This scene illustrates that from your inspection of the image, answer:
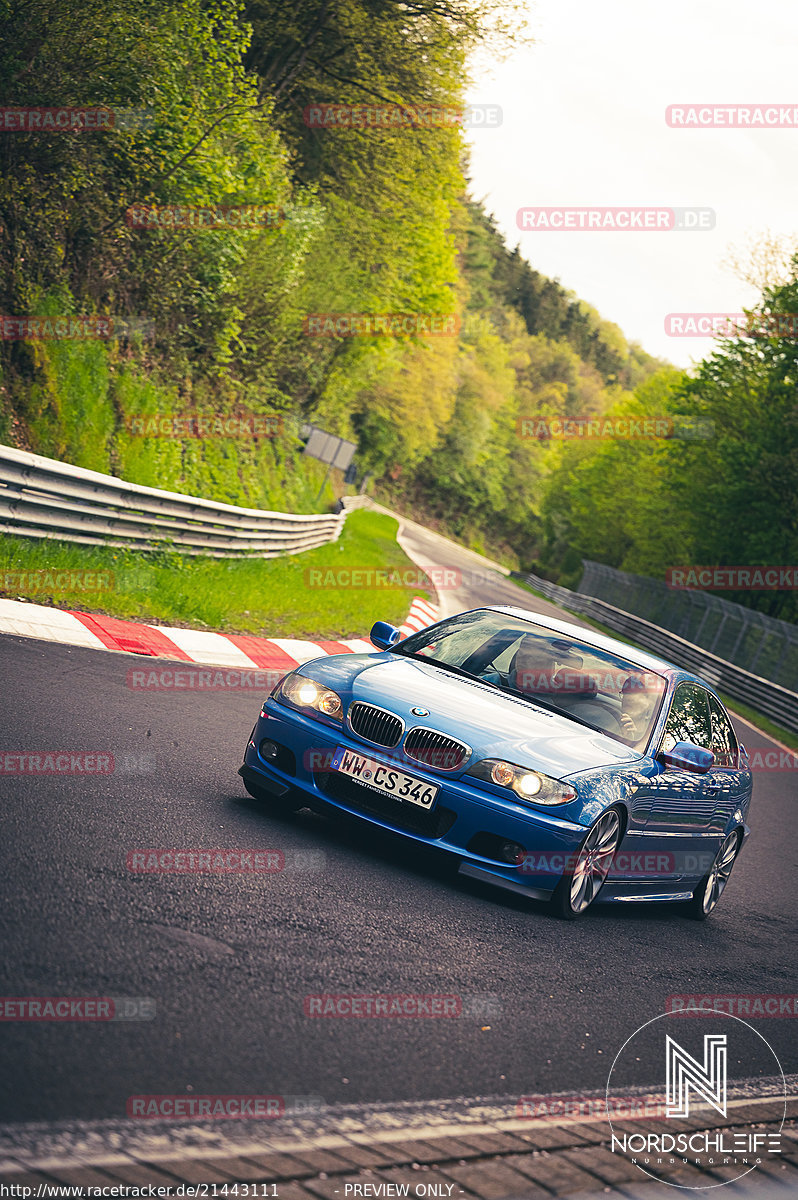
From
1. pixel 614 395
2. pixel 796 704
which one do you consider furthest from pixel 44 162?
pixel 614 395

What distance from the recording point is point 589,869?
630 centimetres

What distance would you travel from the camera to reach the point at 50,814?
17.6ft

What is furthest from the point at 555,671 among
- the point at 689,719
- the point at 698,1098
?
the point at 698,1098

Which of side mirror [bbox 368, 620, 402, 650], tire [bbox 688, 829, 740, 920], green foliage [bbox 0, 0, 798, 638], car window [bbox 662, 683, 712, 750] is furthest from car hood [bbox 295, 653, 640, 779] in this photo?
green foliage [bbox 0, 0, 798, 638]

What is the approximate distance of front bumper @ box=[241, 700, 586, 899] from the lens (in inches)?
232

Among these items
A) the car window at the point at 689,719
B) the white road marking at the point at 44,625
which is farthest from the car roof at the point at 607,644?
the white road marking at the point at 44,625

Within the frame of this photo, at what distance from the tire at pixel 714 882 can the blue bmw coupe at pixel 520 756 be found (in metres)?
0.02

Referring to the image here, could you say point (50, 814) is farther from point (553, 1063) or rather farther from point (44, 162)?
point (44, 162)

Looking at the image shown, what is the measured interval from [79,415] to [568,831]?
11275 millimetres

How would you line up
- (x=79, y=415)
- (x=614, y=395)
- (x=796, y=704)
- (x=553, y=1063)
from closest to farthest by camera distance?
(x=553, y=1063), (x=79, y=415), (x=796, y=704), (x=614, y=395)

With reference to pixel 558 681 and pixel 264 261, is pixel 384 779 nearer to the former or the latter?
pixel 558 681

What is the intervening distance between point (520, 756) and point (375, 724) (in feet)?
2.50

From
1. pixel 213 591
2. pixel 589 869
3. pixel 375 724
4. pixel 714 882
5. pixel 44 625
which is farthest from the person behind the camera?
pixel 213 591

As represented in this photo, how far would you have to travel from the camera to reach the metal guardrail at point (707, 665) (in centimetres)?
2905
